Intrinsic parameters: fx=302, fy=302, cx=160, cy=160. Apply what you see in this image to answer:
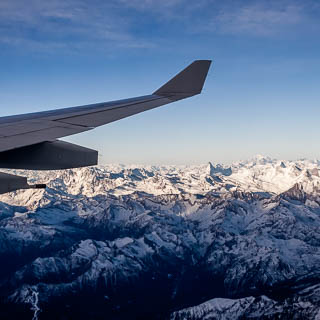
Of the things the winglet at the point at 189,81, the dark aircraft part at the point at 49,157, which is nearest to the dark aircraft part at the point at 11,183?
the dark aircraft part at the point at 49,157

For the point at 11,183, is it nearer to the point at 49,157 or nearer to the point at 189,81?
the point at 49,157

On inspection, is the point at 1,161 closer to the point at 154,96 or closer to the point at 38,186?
the point at 38,186

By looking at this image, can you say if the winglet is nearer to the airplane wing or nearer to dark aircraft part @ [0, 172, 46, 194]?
the airplane wing

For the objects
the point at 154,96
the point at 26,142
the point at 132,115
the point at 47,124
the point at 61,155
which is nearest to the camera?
the point at 26,142

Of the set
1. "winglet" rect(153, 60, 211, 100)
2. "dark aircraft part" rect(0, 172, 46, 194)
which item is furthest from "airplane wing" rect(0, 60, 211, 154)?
"dark aircraft part" rect(0, 172, 46, 194)

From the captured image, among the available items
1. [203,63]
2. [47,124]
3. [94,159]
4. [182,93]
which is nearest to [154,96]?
[182,93]

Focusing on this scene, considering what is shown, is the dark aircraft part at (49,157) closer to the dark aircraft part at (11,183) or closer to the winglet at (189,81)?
the dark aircraft part at (11,183)
